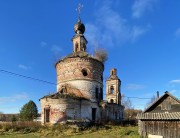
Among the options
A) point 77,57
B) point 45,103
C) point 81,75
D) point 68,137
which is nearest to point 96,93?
point 81,75

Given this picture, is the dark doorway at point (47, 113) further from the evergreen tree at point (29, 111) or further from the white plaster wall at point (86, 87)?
the evergreen tree at point (29, 111)

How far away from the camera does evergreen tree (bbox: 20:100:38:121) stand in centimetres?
4322

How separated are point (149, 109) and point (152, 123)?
152 centimetres

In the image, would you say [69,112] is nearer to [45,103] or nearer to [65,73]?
[45,103]

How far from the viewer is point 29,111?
43906mm

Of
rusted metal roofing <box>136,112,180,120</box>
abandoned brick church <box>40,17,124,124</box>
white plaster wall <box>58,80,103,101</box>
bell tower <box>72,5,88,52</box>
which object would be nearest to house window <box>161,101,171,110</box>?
rusted metal roofing <box>136,112,180,120</box>

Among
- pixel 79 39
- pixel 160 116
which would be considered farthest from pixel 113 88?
pixel 160 116

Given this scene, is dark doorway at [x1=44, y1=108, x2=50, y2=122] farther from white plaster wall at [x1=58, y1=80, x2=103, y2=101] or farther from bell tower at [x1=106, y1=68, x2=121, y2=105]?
bell tower at [x1=106, y1=68, x2=121, y2=105]

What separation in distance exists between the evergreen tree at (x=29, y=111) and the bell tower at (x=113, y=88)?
14263mm

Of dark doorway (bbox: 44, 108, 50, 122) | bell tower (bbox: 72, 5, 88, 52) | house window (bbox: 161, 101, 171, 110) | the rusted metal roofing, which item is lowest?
dark doorway (bbox: 44, 108, 50, 122)

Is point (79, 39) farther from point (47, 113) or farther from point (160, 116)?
point (160, 116)

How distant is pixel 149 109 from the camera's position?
2112 centimetres

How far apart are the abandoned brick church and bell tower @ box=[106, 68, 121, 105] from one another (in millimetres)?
5101

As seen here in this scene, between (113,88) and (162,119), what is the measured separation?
2375 cm
